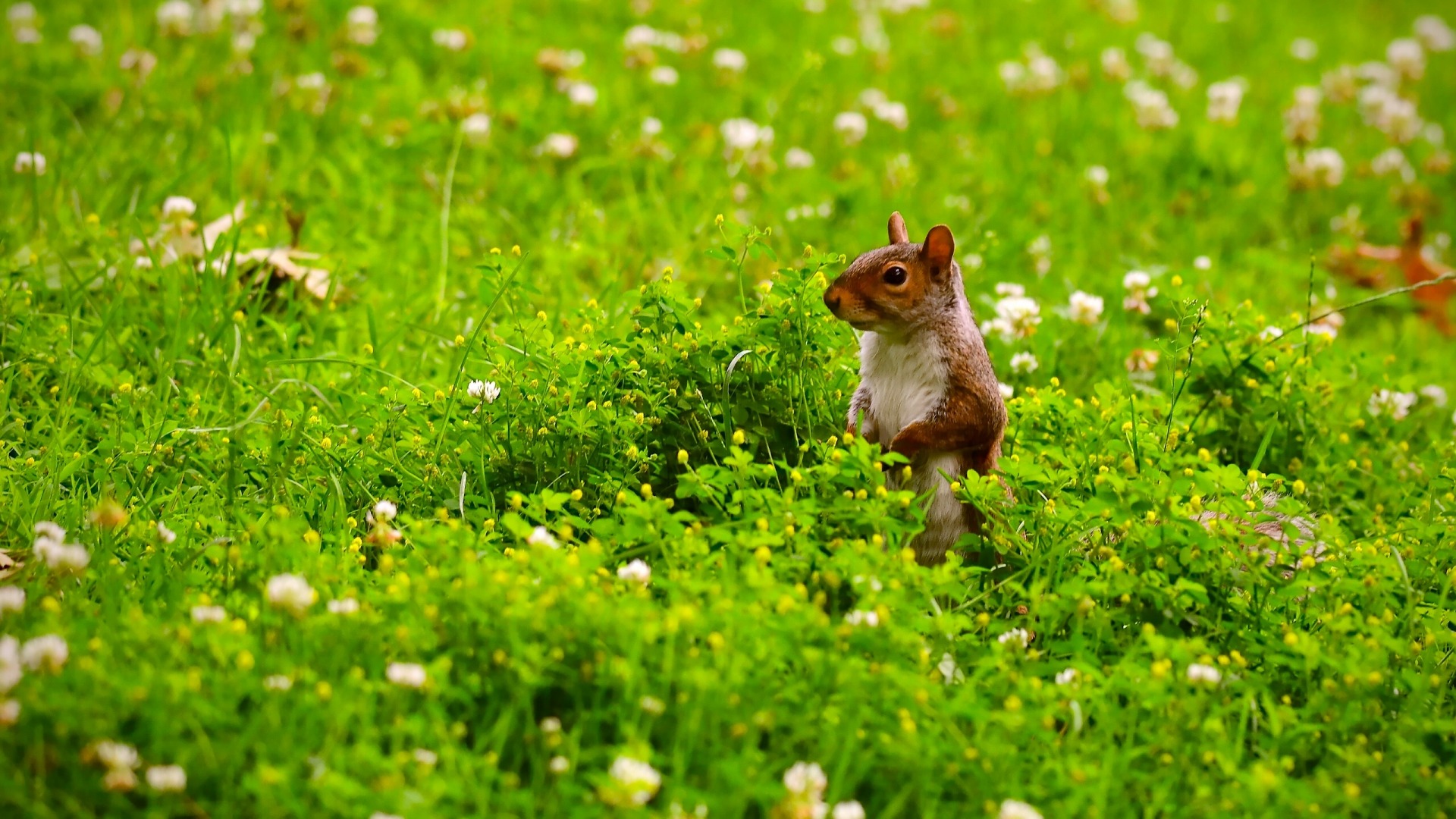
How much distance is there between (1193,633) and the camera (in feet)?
9.82

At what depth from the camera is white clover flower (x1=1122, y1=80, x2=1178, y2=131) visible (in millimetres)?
6996

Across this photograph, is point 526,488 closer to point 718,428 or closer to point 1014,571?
point 718,428

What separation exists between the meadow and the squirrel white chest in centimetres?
17

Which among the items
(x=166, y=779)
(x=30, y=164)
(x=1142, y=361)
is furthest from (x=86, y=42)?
(x=166, y=779)

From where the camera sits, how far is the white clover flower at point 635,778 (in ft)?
7.06

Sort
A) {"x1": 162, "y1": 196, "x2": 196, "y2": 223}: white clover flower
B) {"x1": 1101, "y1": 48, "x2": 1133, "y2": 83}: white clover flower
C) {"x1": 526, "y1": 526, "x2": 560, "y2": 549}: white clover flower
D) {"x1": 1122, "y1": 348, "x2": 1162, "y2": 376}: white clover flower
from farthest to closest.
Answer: {"x1": 1101, "y1": 48, "x2": 1133, "y2": 83}: white clover flower < {"x1": 1122, "y1": 348, "x2": 1162, "y2": 376}: white clover flower < {"x1": 162, "y1": 196, "x2": 196, "y2": 223}: white clover flower < {"x1": 526, "y1": 526, "x2": 560, "y2": 549}: white clover flower

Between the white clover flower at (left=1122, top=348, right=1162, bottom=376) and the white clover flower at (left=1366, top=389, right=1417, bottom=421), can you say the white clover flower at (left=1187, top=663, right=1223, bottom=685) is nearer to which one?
the white clover flower at (left=1122, top=348, right=1162, bottom=376)

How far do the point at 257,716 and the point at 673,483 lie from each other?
1.36 m

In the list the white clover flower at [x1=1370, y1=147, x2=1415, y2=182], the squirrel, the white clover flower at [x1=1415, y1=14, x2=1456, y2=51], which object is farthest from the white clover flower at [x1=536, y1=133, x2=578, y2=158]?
the white clover flower at [x1=1415, y1=14, x2=1456, y2=51]

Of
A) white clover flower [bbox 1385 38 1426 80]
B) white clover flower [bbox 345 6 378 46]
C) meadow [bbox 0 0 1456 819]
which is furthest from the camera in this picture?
white clover flower [bbox 1385 38 1426 80]

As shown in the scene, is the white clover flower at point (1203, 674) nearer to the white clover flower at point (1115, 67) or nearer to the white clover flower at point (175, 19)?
the white clover flower at point (175, 19)

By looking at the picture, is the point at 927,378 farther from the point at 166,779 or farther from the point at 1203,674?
the point at 166,779

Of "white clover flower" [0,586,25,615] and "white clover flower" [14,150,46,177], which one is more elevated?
"white clover flower" [0,586,25,615]

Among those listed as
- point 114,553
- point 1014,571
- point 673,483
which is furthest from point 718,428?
point 114,553
